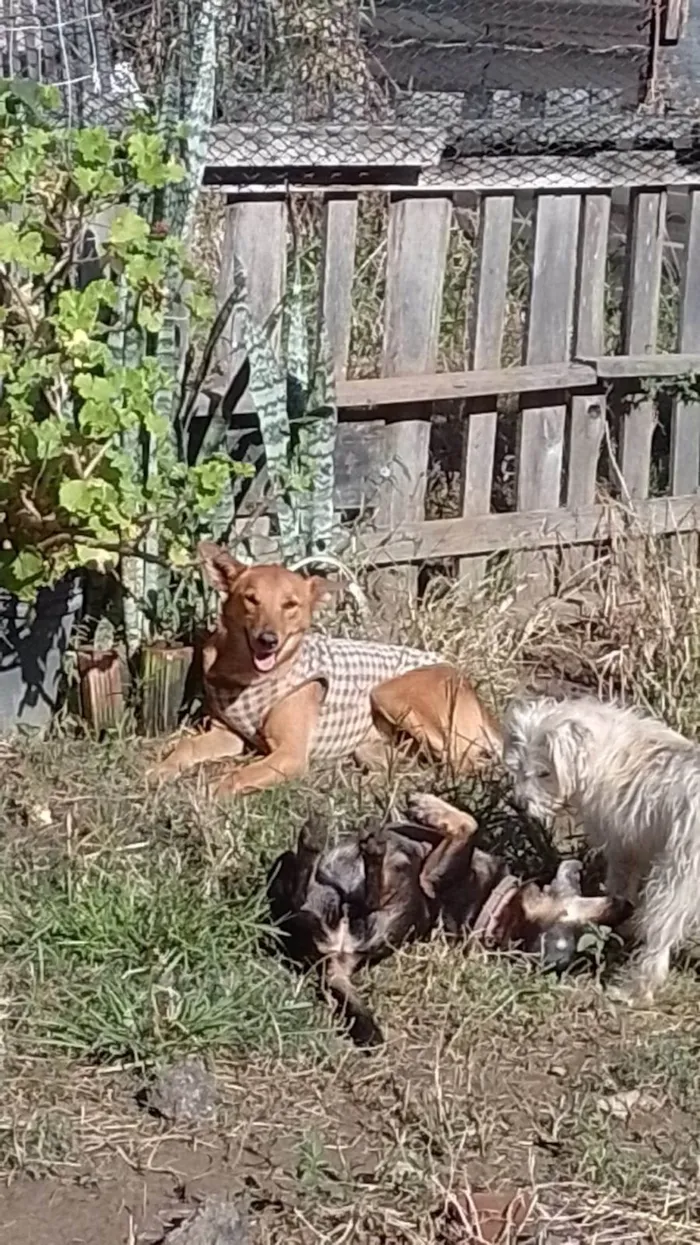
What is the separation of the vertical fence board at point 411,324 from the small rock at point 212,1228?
130 inches

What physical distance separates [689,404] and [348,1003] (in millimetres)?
3535

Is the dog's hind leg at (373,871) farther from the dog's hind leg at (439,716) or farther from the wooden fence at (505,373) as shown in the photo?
the wooden fence at (505,373)

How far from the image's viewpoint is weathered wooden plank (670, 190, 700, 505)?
6.57 m

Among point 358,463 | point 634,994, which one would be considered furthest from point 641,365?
point 634,994

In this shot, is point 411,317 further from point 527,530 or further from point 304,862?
point 304,862

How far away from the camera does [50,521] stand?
4906 millimetres

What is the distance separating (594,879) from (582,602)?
6.64 ft

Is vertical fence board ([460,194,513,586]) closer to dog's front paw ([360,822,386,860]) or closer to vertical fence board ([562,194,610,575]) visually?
vertical fence board ([562,194,610,575])

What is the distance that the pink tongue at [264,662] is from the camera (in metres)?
5.10

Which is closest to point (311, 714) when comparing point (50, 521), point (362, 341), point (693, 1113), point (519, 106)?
point (50, 521)

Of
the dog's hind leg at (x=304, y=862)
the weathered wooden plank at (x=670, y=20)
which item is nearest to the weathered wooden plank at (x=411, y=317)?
the dog's hind leg at (x=304, y=862)

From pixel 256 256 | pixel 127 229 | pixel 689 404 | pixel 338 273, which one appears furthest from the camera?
pixel 689 404

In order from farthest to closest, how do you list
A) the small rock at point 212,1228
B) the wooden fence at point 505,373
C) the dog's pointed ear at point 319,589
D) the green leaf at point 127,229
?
1. the wooden fence at point 505,373
2. the dog's pointed ear at point 319,589
3. the green leaf at point 127,229
4. the small rock at point 212,1228

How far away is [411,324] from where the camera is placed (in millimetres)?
6020
